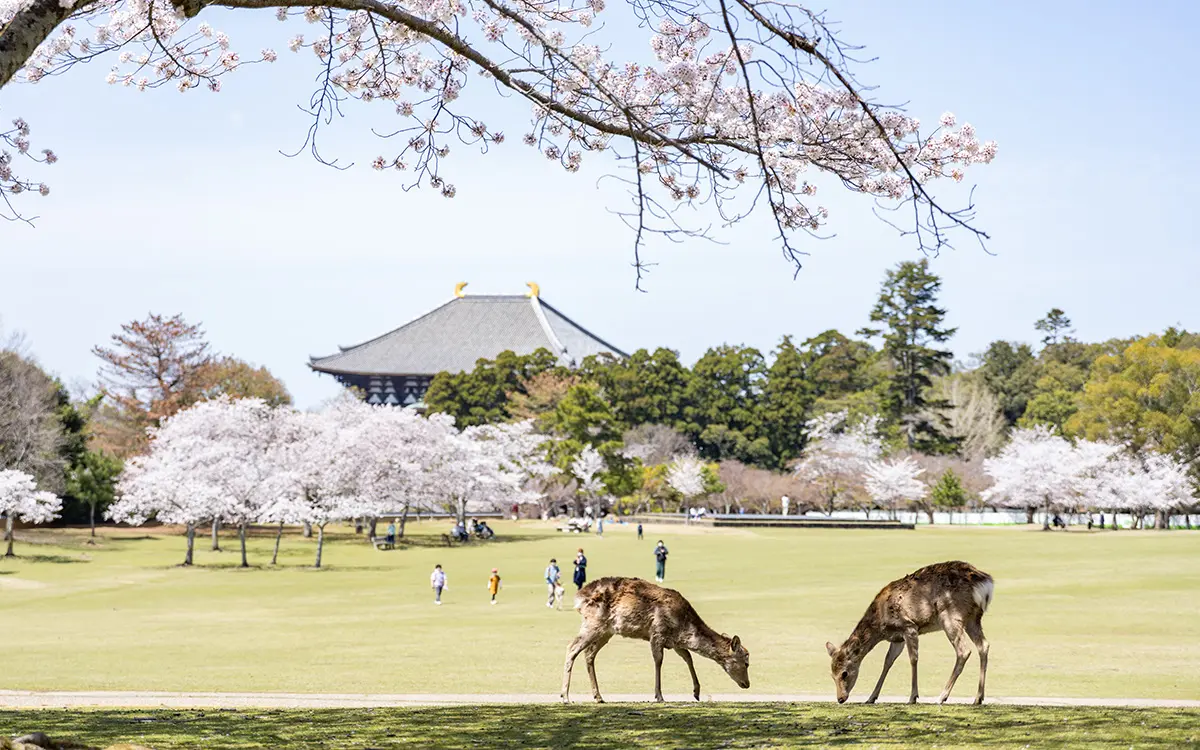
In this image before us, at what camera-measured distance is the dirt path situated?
43.9 ft

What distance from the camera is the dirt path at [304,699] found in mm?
13367

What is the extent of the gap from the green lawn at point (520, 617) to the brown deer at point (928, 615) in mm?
1185

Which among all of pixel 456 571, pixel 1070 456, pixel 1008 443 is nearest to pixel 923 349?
pixel 1008 443

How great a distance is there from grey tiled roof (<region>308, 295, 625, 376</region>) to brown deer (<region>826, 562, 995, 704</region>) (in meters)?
75.9

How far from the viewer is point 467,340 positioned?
308ft

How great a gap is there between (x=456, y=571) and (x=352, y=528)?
105 feet

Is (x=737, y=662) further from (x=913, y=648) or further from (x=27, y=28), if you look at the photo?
(x=27, y=28)

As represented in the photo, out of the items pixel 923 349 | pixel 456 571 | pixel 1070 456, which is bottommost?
pixel 456 571

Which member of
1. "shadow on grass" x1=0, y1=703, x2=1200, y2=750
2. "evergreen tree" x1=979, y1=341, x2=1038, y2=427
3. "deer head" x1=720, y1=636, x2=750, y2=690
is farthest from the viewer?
"evergreen tree" x1=979, y1=341, x2=1038, y2=427

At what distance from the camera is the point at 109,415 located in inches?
2699

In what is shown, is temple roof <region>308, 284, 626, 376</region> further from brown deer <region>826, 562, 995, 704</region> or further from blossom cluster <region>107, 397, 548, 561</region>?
brown deer <region>826, 562, 995, 704</region>

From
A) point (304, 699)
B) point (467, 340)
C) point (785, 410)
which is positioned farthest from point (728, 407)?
point (304, 699)

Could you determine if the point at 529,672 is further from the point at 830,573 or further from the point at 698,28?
the point at 830,573

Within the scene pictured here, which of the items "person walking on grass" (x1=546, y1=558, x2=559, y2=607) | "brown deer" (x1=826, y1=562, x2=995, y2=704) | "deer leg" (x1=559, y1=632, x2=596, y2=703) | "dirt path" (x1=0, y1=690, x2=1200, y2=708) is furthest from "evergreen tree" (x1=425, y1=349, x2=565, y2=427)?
"brown deer" (x1=826, y1=562, x2=995, y2=704)
